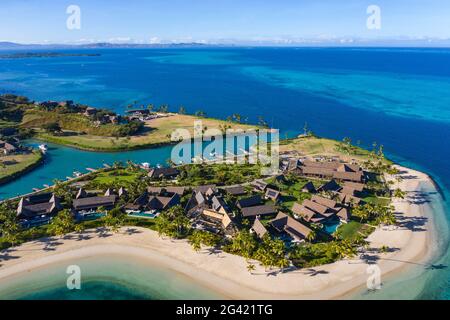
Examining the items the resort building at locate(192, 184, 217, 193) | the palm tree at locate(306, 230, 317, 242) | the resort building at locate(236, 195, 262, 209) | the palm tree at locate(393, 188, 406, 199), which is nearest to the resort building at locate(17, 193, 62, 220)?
the resort building at locate(192, 184, 217, 193)

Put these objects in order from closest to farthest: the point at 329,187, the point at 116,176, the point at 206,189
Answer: the point at 206,189
the point at 329,187
the point at 116,176

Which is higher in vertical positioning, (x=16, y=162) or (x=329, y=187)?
(x=16, y=162)

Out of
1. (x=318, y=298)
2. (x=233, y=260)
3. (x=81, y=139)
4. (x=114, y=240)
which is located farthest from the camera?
(x=81, y=139)

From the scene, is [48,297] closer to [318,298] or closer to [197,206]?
[197,206]

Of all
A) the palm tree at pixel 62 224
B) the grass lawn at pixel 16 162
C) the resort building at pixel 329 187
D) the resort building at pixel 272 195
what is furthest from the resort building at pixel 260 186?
the grass lawn at pixel 16 162

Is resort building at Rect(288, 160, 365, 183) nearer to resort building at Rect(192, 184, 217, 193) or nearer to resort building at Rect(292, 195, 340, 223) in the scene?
resort building at Rect(292, 195, 340, 223)

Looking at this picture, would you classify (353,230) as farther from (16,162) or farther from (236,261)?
(16,162)

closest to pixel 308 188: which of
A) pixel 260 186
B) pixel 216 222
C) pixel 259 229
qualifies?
pixel 260 186

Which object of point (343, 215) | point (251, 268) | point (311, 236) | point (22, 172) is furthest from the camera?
point (22, 172)

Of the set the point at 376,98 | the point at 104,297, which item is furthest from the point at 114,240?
the point at 376,98
